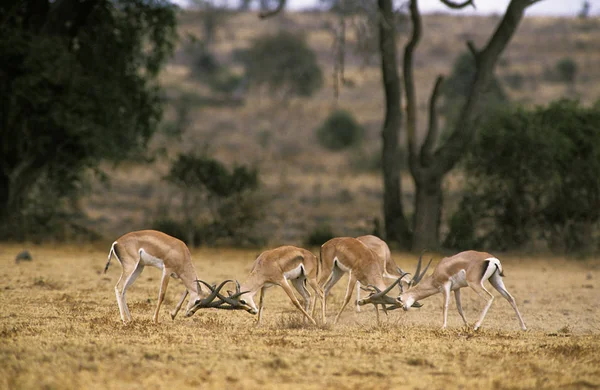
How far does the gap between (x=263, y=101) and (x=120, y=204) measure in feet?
83.5

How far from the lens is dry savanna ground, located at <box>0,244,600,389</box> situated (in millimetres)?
7184

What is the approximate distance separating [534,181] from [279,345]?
12.3 m

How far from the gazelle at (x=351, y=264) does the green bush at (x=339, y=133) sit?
32.4 m

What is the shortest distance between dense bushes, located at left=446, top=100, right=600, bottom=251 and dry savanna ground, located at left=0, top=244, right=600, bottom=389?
5682mm

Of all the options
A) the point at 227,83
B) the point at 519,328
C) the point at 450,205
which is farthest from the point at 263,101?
the point at 519,328

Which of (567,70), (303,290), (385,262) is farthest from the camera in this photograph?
(567,70)

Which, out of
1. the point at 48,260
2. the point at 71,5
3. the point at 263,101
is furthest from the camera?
the point at 263,101

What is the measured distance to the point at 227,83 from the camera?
57000 mm

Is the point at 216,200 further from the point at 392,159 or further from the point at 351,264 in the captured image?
the point at 351,264

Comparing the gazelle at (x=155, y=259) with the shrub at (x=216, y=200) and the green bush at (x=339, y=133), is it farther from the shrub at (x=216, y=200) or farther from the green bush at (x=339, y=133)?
the green bush at (x=339, y=133)

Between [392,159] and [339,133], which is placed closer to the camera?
[392,159]

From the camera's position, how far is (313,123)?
1938 inches

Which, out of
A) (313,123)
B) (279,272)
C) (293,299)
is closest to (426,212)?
(279,272)

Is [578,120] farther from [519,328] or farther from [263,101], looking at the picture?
[263,101]
